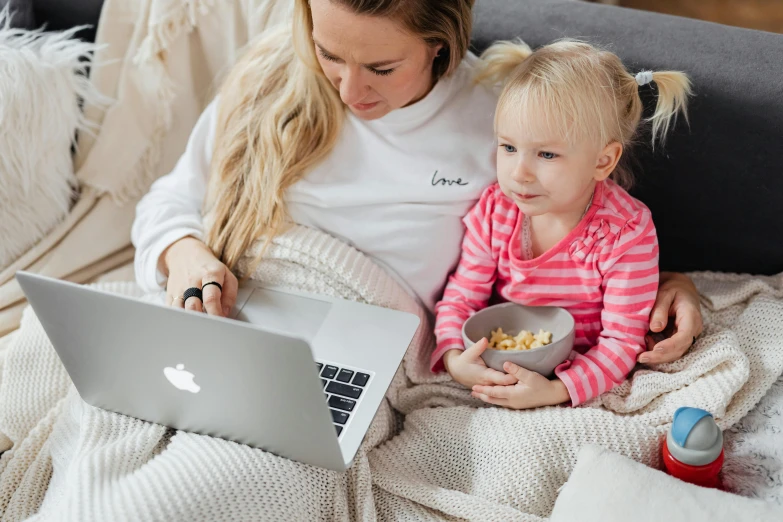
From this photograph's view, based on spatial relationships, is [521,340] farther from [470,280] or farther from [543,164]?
[543,164]

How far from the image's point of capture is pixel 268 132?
133 cm

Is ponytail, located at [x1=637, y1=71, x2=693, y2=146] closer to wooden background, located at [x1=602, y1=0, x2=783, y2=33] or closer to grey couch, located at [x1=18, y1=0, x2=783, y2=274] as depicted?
grey couch, located at [x1=18, y1=0, x2=783, y2=274]

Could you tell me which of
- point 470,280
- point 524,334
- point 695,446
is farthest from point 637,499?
point 470,280

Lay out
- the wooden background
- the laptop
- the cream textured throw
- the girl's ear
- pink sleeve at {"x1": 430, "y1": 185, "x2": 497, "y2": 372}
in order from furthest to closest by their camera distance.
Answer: the wooden background
pink sleeve at {"x1": 430, "y1": 185, "x2": 497, "y2": 372}
the girl's ear
the cream textured throw
the laptop

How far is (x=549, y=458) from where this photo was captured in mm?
1118

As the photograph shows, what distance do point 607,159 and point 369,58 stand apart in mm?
381

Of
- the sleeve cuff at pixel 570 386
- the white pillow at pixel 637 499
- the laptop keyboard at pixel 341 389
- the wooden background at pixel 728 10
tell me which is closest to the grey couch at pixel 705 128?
the sleeve cuff at pixel 570 386

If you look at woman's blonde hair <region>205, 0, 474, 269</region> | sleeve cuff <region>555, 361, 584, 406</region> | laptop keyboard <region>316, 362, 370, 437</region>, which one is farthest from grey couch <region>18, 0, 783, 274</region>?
laptop keyboard <region>316, 362, 370, 437</region>

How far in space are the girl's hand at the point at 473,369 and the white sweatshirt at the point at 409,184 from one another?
0.18m

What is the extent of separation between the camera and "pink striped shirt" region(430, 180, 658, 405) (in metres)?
1.20

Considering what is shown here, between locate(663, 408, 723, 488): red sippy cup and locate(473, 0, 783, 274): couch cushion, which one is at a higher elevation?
locate(473, 0, 783, 274): couch cushion

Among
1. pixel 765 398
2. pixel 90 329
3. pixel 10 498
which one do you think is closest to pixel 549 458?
pixel 765 398

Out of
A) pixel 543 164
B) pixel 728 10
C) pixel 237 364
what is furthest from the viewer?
pixel 728 10

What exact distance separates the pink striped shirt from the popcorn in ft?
0.16
